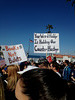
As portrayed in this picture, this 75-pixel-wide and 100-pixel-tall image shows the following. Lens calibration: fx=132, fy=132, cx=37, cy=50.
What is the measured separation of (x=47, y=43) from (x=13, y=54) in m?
3.71

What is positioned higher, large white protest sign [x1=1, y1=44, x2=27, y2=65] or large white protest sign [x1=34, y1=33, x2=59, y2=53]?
large white protest sign [x1=34, y1=33, x2=59, y2=53]

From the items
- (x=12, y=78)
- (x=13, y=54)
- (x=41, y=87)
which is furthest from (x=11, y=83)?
(x=13, y=54)

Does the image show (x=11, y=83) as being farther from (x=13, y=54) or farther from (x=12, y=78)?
(x=13, y=54)

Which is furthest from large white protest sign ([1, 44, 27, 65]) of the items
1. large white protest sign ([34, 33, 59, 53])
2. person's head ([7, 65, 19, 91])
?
large white protest sign ([34, 33, 59, 53])

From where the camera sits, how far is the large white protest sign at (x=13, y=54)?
18.2 ft

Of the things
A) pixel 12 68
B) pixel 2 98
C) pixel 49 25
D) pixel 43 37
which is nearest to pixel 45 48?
pixel 43 37

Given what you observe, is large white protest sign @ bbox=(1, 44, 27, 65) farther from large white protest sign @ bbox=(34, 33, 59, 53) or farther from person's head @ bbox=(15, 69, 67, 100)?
person's head @ bbox=(15, 69, 67, 100)

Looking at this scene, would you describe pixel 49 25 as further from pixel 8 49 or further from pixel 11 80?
pixel 11 80

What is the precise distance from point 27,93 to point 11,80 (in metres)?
1.81

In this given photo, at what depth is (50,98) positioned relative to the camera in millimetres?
866

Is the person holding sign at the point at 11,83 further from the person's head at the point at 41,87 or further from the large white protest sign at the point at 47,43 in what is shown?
the large white protest sign at the point at 47,43

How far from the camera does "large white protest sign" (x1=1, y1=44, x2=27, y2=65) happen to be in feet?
18.2

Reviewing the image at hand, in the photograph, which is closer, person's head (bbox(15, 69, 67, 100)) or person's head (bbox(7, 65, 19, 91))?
person's head (bbox(15, 69, 67, 100))

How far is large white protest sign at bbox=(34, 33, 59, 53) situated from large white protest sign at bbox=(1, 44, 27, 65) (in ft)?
9.92
